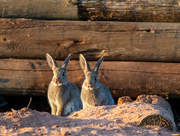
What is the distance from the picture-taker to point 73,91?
6.41m

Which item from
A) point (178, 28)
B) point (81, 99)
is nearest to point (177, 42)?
point (178, 28)

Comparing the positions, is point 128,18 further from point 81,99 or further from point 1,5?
point 1,5

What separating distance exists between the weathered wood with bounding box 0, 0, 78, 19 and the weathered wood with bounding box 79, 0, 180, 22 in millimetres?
275

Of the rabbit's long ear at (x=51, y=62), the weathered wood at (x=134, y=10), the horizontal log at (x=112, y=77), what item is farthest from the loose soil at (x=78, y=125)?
A: the weathered wood at (x=134, y=10)

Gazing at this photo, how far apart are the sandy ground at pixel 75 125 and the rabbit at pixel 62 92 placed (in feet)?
5.34

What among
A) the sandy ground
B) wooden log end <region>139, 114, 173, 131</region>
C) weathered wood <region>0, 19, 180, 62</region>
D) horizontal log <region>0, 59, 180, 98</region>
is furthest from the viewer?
horizontal log <region>0, 59, 180, 98</region>

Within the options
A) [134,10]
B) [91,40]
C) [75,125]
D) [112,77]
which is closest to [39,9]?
[91,40]

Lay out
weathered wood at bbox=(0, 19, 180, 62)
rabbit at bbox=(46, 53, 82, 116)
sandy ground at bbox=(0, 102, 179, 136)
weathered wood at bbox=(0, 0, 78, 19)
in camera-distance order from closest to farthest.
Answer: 1. sandy ground at bbox=(0, 102, 179, 136)
2. rabbit at bbox=(46, 53, 82, 116)
3. weathered wood at bbox=(0, 19, 180, 62)
4. weathered wood at bbox=(0, 0, 78, 19)

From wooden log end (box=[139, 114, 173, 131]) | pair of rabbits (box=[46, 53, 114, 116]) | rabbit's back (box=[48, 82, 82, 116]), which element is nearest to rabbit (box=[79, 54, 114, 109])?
pair of rabbits (box=[46, 53, 114, 116])

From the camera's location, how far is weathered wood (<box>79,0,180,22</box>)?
6469 millimetres

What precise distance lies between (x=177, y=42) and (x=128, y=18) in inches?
43.7

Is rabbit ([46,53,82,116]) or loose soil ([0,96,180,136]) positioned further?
rabbit ([46,53,82,116])

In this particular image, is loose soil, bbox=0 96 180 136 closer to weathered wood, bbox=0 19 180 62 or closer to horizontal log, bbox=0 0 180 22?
weathered wood, bbox=0 19 180 62

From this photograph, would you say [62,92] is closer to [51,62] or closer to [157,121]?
[51,62]
